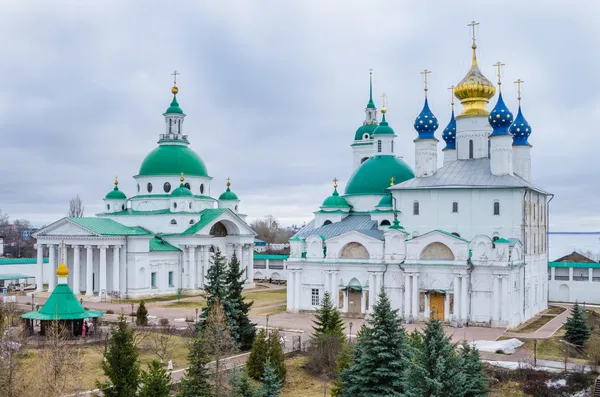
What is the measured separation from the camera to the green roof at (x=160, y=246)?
140 ft

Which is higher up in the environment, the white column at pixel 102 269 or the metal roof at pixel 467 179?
the metal roof at pixel 467 179

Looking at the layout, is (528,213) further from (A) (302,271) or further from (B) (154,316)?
(B) (154,316)

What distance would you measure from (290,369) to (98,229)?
23.3 meters

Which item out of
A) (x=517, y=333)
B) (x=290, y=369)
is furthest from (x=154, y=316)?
(x=517, y=333)

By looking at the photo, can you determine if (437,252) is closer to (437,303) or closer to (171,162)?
(437,303)

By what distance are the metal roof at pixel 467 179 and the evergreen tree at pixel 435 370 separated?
17.6 metres

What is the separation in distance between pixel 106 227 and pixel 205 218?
6863 mm

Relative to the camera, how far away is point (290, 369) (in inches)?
834

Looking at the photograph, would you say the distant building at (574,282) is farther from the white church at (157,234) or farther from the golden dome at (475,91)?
the white church at (157,234)

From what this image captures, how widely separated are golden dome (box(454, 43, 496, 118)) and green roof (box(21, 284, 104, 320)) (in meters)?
21.9

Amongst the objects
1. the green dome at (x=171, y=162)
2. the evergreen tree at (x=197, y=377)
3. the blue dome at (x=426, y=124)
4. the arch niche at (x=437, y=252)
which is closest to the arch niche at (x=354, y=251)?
the arch niche at (x=437, y=252)

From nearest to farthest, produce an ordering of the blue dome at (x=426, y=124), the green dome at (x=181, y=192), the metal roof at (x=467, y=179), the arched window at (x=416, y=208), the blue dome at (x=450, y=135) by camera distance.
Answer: the metal roof at (x=467, y=179) < the arched window at (x=416, y=208) < the blue dome at (x=426, y=124) < the blue dome at (x=450, y=135) < the green dome at (x=181, y=192)

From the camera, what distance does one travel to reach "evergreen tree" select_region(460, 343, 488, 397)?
50.3 ft

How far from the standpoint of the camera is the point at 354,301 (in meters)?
32.9
